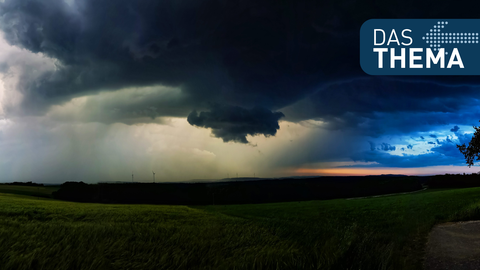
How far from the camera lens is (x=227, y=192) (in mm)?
131875

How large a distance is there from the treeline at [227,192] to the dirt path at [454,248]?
3856 inches

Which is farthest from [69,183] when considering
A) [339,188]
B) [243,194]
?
[339,188]

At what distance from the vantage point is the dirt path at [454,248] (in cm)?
940

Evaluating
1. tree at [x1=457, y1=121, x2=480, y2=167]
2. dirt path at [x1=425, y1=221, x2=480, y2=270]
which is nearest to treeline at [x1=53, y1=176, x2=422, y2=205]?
tree at [x1=457, y1=121, x2=480, y2=167]

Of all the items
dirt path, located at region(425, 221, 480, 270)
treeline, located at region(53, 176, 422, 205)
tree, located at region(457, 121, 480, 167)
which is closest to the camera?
dirt path, located at region(425, 221, 480, 270)

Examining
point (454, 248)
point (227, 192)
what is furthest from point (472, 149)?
point (227, 192)

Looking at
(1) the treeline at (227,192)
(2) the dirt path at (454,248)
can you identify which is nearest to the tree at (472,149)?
(2) the dirt path at (454,248)

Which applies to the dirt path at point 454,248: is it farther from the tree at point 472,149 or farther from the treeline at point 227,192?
the treeline at point 227,192

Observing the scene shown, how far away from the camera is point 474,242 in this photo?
39.9 ft

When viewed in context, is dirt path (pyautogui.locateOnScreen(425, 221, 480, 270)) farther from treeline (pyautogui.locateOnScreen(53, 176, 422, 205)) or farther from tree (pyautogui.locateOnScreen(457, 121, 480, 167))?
treeline (pyautogui.locateOnScreen(53, 176, 422, 205))

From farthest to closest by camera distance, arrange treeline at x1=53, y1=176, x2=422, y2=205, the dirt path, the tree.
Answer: treeline at x1=53, y1=176, x2=422, y2=205 → the tree → the dirt path

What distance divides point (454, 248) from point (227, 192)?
124 m

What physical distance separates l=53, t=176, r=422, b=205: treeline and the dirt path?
98.0 m

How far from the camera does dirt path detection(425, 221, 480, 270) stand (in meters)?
9.40
